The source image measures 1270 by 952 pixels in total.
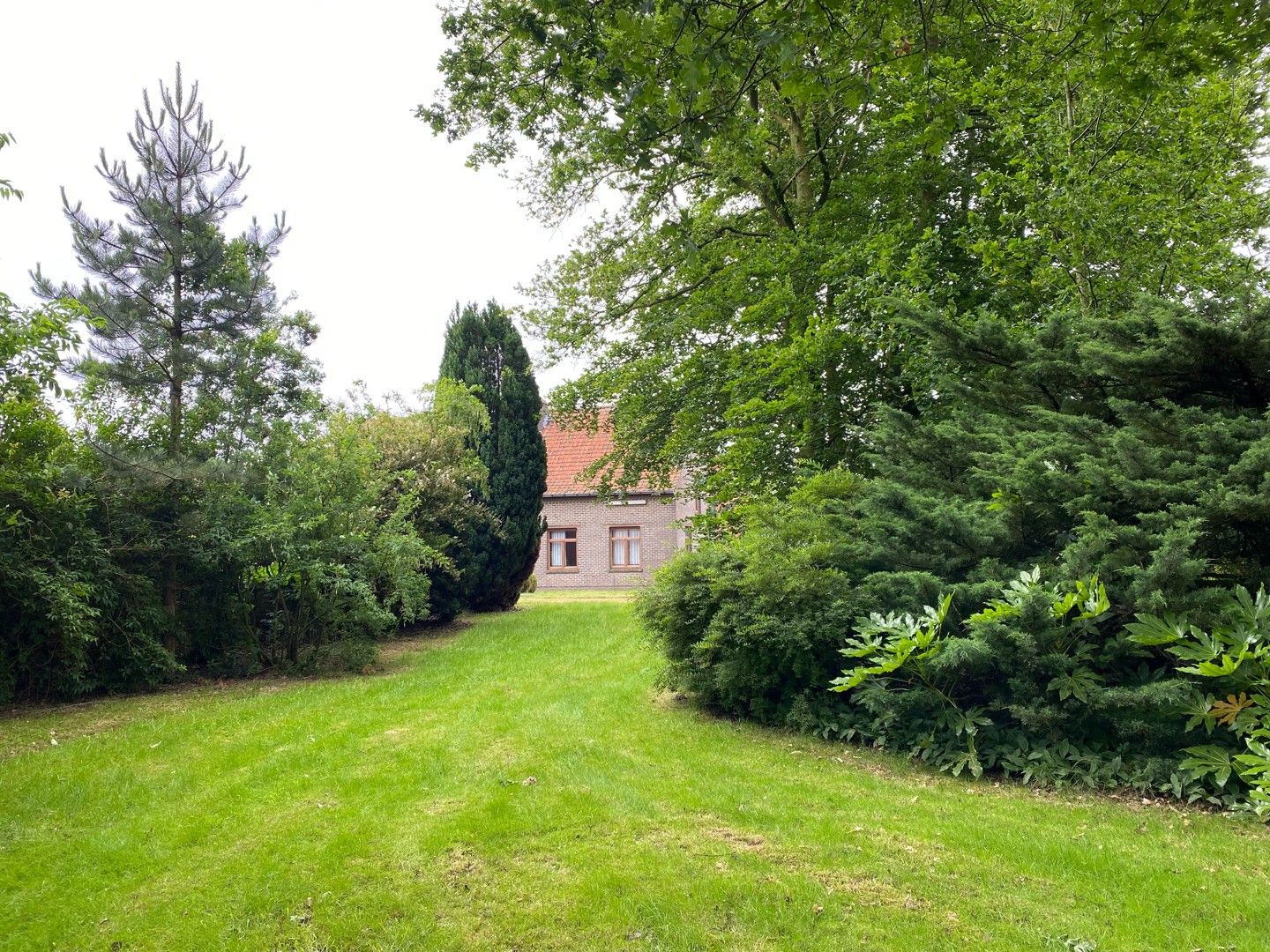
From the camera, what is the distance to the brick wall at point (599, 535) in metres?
26.5

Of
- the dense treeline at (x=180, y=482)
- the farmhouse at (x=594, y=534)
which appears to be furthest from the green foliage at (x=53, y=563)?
the farmhouse at (x=594, y=534)

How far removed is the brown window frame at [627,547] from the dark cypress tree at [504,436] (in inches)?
363

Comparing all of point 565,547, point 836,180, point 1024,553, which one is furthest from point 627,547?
point 1024,553

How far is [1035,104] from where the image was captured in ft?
28.8

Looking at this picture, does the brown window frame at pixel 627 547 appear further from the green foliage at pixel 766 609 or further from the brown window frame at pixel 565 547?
the green foliage at pixel 766 609

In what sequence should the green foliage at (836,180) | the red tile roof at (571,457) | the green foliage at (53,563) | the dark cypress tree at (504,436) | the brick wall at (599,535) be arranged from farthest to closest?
the red tile roof at (571,457) < the brick wall at (599,535) < the dark cypress tree at (504,436) < the green foliage at (53,563) < the green foliage at (836,180)

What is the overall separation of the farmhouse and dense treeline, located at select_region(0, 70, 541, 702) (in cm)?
1563

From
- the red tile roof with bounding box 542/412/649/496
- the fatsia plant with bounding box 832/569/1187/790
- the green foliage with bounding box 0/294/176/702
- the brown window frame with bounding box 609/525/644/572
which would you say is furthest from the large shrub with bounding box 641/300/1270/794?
the red tile roof with bounding box 542/412/649/496

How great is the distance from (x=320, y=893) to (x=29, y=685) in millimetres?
7135

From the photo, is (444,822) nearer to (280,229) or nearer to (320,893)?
(320,893)

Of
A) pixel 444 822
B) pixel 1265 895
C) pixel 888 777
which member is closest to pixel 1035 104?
pixel 888 777

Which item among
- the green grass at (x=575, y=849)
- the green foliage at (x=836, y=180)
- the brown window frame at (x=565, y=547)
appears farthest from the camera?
the brown window frame at (x=565, y=547)

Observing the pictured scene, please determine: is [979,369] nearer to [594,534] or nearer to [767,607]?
[767,607]

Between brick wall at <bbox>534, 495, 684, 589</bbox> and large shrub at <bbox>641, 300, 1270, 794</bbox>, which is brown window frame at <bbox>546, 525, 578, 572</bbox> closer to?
brick wall at <bbox>534, 495, 684, 589</bbox>
